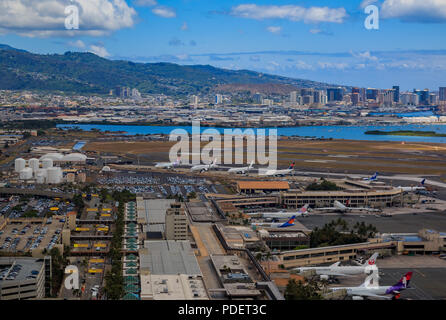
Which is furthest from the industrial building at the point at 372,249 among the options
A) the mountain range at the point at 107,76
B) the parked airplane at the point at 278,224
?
the mountain range at the point at 107,76

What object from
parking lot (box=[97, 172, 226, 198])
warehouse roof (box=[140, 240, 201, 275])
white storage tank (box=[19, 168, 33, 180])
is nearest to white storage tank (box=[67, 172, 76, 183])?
parking lot (box=[97, 172, 226, 198])

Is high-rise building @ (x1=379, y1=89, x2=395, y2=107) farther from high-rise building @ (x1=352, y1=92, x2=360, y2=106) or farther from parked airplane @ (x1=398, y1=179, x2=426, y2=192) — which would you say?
parked airplane @ (x1=398, y1=179, x2=426, y2=192)

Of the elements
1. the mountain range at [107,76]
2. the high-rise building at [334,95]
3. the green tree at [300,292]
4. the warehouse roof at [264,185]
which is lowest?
the green tree at [300,292]

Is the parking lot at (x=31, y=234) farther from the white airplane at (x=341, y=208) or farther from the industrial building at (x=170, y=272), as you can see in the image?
the white airplane at (x=341, y=208)

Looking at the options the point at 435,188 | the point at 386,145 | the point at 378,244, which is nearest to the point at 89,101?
the point at 386,145

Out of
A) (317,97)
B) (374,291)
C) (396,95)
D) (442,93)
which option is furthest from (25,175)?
(442,93)

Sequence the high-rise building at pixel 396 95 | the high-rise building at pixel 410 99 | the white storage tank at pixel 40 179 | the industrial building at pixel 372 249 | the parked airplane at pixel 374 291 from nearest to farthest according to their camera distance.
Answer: the parked airplane at pixel 374 291 < the industrial building at pixel 372 249 < the white storage tank at pixel 40 179 < the high-rise building at pixel 396 95 < the high-rise building at pixel 410 99
